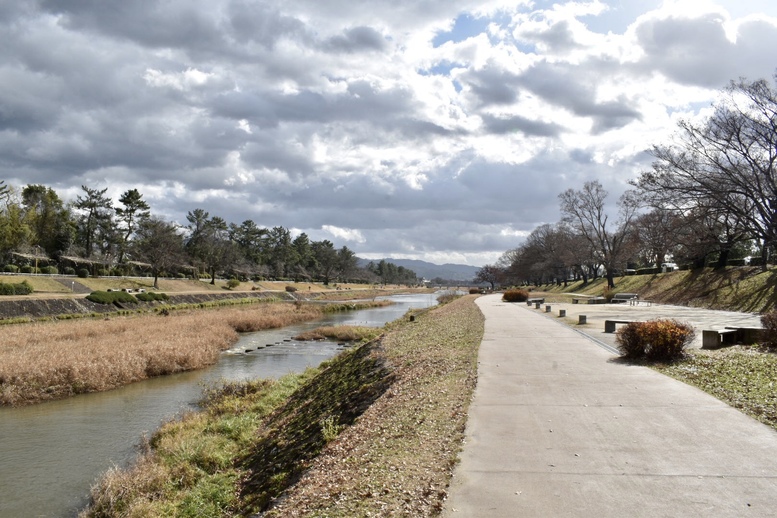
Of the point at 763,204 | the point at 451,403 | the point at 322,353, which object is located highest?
the point at 763,204

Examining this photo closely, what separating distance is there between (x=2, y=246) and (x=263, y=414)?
53.2 metres

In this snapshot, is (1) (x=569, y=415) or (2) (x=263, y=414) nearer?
(1) (x=569, y=415)

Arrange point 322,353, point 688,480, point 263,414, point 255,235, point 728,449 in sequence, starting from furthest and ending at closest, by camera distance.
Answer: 1. point 255,235
2. point 322,353
3. point 263,414
4. point 728,449
5. point 688,480

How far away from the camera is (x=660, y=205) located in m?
31.5

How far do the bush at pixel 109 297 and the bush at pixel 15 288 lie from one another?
4.16 metres

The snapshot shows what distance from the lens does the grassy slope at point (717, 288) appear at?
3068 centimetres

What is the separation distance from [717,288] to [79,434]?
3917cm

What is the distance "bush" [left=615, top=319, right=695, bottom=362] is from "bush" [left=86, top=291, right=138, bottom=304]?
41.6 meters

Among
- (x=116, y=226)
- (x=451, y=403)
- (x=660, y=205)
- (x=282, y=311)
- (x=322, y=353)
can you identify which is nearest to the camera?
(x=451, y=403)

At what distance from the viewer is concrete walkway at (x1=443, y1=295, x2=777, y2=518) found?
4953 mm

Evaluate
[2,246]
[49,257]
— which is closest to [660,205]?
[2,246]

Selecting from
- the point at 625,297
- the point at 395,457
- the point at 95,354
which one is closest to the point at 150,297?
the point at 95,354

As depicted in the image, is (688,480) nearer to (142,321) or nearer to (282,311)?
(142,321)

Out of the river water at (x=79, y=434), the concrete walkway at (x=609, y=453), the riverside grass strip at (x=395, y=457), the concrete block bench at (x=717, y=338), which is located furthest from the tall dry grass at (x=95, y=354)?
the concrete block bench at (x=717, y=338)
